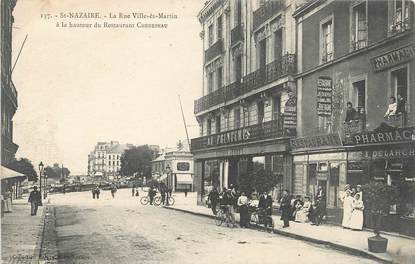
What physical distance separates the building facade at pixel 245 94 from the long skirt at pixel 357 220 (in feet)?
16.4

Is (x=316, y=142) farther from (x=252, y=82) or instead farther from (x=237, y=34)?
(x=237, y=34)

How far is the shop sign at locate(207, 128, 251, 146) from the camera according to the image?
25.8 m

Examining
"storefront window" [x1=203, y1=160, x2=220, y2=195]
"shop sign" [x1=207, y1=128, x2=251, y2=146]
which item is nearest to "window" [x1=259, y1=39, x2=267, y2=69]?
"shop sign" [x1=207, y1=128, x2=251, y2=146]

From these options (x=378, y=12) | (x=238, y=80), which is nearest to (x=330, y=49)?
(x=378, y=12)

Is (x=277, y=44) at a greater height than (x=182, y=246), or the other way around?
(x=277, y=44)

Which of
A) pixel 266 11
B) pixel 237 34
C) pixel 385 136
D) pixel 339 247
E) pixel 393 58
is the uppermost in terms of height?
pixel 266 11

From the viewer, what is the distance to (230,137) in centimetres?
2773

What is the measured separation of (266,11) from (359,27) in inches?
327

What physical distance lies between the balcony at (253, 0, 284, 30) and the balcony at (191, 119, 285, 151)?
16.2 ft

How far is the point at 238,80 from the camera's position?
27.5 meters

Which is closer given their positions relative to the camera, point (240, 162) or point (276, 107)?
point (276, 107)

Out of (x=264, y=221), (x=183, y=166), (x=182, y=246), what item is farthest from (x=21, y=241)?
(x=183, y=166)

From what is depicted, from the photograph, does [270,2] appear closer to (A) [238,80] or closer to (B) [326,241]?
(A) [238,80]

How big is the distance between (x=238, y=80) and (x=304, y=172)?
8.71 m
